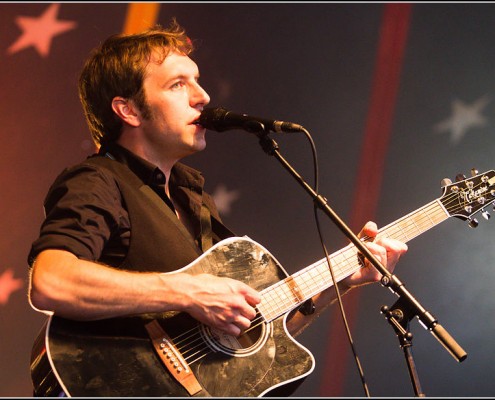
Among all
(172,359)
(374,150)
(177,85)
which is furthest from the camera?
(374,150)

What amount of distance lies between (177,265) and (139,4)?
184cm

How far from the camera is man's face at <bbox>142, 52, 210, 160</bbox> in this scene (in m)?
2.19

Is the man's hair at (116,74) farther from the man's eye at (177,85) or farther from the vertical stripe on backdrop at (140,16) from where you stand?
the vertical stripe on backdrop at (140,16)

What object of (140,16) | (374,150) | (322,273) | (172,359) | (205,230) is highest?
(140,16)

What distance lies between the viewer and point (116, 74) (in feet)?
7.48

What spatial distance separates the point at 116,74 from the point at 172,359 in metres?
1.18

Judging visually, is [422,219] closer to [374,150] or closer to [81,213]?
[374,150]

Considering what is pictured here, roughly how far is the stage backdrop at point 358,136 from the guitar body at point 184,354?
4.26 feet

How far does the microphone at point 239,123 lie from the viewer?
6.06 feet

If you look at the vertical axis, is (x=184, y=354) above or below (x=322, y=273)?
below

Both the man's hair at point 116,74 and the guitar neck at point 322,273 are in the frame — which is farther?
the man's hair at point 116,74

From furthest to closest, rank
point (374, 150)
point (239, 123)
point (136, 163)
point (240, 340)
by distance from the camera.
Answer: point (374, 150)
point (136, 163)
point (239, 123)
point (240, 340)

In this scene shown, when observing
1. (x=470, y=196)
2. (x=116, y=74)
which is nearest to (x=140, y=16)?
(x=116, y=74)

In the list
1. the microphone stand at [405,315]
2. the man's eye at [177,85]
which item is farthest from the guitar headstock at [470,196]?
the man's eye at [177,85]
